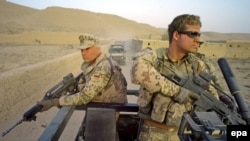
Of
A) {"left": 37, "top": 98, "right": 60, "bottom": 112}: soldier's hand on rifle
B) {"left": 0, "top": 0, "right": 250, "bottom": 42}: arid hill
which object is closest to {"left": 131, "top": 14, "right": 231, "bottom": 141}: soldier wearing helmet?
{"left": 37, "top": 98, "right": 60, "bottom": 112}: soldier's hand on rifle

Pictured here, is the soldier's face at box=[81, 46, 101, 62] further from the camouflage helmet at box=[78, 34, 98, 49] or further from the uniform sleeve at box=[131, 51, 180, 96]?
the uniform sleeve at box=[131, 51, 180, 96]

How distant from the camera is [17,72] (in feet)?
22.7

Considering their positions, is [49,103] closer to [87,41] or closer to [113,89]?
[113,89]

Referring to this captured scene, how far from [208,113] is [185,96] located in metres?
0.56

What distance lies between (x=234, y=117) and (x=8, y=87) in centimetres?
561

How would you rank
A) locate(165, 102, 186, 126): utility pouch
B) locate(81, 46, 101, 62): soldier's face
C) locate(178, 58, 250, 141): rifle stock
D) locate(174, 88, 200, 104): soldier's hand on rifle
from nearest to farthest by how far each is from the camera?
locate(178, 58, 250, 141): rifle stock
locate(174, 88, 200, 104): soldier's hand on rifle
locate(165, 102, 186, 126): utility pouch
locate(81, 46, 101, 62): soldier's face

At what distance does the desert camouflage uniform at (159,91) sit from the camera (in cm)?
215

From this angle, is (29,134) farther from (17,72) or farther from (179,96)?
(179,96)

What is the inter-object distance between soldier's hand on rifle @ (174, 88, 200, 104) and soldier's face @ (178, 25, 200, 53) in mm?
452

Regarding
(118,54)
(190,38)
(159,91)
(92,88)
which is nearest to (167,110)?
(159,91)

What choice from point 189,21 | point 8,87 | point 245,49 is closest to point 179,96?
point 189,21

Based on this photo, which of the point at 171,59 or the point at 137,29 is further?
the point at 137,29

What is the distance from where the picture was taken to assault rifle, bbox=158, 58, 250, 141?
1.31 meters

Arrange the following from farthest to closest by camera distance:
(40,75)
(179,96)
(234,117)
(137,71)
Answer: (40,75), (137,71), (179,96), (234,117)
